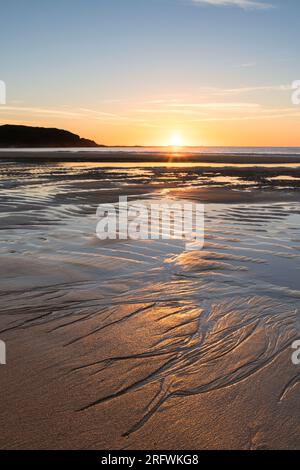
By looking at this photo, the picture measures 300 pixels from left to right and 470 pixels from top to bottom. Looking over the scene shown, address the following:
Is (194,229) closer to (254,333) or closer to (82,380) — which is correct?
(254,333)

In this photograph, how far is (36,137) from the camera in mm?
143000

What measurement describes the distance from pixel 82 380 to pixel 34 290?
2278 millimetres

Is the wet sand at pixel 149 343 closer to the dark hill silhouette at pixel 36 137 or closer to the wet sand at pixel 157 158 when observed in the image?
the wet sand at pixel 157 158

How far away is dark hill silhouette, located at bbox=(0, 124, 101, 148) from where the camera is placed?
135m

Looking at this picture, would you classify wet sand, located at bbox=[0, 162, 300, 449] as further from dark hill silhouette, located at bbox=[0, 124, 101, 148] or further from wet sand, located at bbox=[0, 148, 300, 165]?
dark hill silhouette, located at bbox=[0, 124, 101, 148]

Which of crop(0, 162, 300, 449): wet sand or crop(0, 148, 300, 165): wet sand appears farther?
crop(0, 148, 300, 165): wet sand

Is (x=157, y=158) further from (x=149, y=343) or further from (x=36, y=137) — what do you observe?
(x=36, y=137)

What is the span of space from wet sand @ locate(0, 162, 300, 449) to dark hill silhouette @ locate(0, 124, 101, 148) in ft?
423

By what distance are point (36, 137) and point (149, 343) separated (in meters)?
148

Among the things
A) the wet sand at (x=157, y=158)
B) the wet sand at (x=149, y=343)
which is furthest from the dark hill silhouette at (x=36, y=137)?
the wet sand at (x=149, y=343)

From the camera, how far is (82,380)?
337 cm

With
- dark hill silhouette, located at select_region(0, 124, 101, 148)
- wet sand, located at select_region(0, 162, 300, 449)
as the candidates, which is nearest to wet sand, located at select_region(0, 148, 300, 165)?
wet sand, located at select_region(0, 162, 300, 449)

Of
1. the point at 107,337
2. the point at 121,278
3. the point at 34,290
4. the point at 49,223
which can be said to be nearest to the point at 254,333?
the point at 107,337

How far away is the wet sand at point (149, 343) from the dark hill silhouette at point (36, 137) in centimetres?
12896
